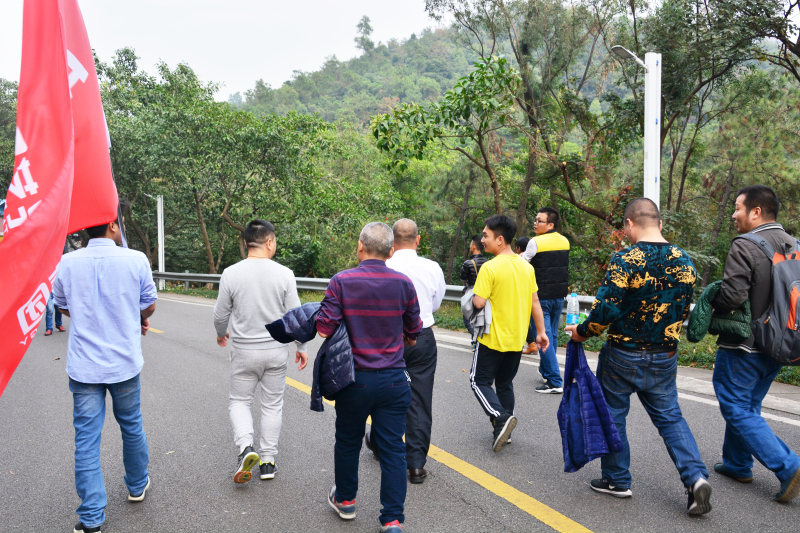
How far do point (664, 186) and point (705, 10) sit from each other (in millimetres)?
11643

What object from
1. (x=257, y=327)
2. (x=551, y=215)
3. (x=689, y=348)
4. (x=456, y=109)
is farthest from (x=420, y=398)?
(x=456, y=109)

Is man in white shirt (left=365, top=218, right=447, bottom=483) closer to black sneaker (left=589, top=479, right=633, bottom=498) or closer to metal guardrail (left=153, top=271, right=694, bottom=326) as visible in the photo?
black sneaker (left=589, top=479, right=633, bottom=498)

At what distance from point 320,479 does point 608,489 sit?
1904mm

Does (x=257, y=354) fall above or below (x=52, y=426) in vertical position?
above

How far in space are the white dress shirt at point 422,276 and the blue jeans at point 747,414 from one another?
1948mm

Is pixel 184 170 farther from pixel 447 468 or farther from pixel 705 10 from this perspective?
pixel 447 468

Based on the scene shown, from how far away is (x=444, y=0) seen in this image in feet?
55.1

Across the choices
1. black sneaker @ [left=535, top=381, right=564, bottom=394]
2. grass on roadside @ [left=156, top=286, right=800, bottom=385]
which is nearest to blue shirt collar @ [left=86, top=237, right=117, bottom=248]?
black sneaker @ [left=535, top=381, right=564, bottom=394]

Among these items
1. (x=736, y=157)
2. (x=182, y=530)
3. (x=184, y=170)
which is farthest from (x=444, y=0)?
(x=182, y=530)

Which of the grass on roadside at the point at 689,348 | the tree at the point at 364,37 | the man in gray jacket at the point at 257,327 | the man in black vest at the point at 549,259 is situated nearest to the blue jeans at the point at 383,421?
the man in gray jacket at the point at 257,327

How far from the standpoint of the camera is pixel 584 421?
3.72 metres

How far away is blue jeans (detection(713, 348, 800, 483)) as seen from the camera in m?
3.65

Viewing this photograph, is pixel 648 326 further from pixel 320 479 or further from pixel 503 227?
pixel 320 479

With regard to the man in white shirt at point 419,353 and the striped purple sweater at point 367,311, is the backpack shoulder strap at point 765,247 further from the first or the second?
the striped purple sweater at point 367,311
